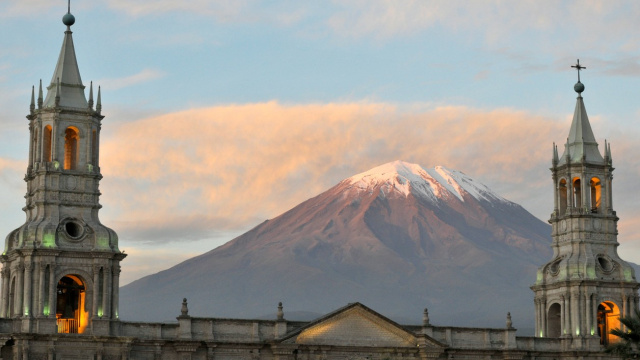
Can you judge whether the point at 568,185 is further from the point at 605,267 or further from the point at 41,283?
the point at 41,283

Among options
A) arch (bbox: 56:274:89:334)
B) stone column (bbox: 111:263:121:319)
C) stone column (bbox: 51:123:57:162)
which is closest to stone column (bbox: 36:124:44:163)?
stone column (bbox: 51:123:57:162)

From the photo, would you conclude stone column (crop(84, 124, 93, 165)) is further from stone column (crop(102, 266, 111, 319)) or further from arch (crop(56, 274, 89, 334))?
arch (crop(56, 274, 89, 334))

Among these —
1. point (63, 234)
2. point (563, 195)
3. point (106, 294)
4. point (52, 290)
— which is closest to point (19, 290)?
point (52, 290)

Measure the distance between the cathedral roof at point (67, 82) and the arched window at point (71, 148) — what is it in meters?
1.81

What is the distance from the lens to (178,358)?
261 feet

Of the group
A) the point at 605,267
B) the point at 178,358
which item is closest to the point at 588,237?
the point at 605,267

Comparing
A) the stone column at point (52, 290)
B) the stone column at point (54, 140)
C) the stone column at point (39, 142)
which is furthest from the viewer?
the stone column at point (39, 142)

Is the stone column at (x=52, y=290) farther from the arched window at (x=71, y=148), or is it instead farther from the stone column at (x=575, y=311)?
the stone column at (x=575, y=311)

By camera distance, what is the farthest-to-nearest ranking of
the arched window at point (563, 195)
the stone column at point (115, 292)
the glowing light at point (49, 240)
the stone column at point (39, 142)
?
the arched window at point (563, 195)
the stone column at point (39, 142)
the stone column at point (115, 292)
the glowing light at point (49, 240)

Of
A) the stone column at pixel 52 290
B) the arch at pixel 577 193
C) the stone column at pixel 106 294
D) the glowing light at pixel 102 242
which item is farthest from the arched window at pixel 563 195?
the stone column at pixel 52 290

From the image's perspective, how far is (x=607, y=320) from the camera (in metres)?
95.3

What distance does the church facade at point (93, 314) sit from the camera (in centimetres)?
7594

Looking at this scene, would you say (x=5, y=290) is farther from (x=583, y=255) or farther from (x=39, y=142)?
(x=583, y=255)

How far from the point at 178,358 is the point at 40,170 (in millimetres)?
14405
